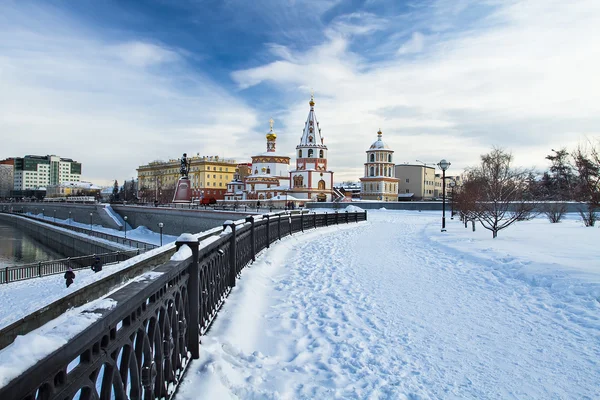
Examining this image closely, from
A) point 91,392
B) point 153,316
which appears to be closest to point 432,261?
point 153,316

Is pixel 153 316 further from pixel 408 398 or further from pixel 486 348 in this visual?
pixel 486 348

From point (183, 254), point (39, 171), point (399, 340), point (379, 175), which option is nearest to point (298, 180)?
point (379, 175)

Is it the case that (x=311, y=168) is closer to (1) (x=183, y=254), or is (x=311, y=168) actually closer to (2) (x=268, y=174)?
(2) (x=268, y=174)

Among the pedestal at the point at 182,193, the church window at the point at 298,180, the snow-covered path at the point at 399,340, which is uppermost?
the church window at the point at 298,180

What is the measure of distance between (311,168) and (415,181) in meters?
30.4

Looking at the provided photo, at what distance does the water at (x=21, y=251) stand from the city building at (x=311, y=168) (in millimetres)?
34699

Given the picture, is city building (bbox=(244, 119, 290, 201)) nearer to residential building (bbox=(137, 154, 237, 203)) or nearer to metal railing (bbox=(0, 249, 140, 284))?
residential building (bbox=(137, 154, 237, 203))

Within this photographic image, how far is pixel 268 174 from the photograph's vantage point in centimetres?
7306

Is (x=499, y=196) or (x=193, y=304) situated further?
(x=499, y=196)

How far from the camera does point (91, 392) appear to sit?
179cm

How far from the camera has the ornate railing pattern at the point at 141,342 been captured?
1.53 metres

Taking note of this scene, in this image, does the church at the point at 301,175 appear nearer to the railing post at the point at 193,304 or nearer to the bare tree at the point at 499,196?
the bare tree at the point at 499,196

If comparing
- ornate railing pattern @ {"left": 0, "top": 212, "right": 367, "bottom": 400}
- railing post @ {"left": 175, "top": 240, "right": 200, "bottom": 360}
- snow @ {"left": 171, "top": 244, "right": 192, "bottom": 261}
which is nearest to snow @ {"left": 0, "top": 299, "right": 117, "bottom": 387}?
ornate railing pattern @ {"left": 0, "top": 212, "right": 367, "bottom": 400}

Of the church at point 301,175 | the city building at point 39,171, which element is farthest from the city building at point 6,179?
the church at point 301,175
